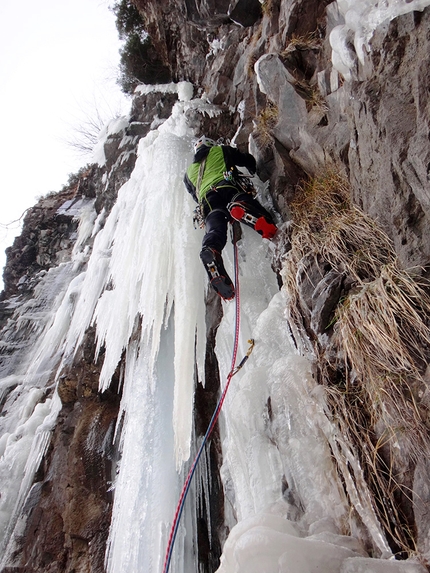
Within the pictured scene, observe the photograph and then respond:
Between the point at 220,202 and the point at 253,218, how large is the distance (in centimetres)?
42

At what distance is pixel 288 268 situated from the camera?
253 cm

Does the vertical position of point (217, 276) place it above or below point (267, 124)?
below

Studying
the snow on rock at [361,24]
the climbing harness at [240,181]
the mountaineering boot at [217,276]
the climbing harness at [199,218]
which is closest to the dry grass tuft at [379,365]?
the mountaineering boot at [217,276]

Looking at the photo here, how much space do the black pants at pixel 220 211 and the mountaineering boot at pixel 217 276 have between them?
0.36 feet

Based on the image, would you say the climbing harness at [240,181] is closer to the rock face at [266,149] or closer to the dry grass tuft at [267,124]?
the rock face at [266,149]

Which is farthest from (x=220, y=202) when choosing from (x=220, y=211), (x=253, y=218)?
(x=253, y=218)

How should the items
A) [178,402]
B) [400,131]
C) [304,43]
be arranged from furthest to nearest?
[304,43] → [178,402] → [400,131]

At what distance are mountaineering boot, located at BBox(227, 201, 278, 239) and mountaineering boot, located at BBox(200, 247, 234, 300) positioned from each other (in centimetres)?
41

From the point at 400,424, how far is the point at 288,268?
1245mm

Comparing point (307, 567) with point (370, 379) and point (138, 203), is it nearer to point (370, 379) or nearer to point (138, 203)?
point (370, 379)

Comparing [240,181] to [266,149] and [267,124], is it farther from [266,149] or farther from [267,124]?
[267,124]

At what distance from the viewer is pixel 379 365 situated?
1.62 meters

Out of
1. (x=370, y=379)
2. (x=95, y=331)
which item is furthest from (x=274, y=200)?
(x=95, y=331)

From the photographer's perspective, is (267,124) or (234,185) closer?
(234,185)
